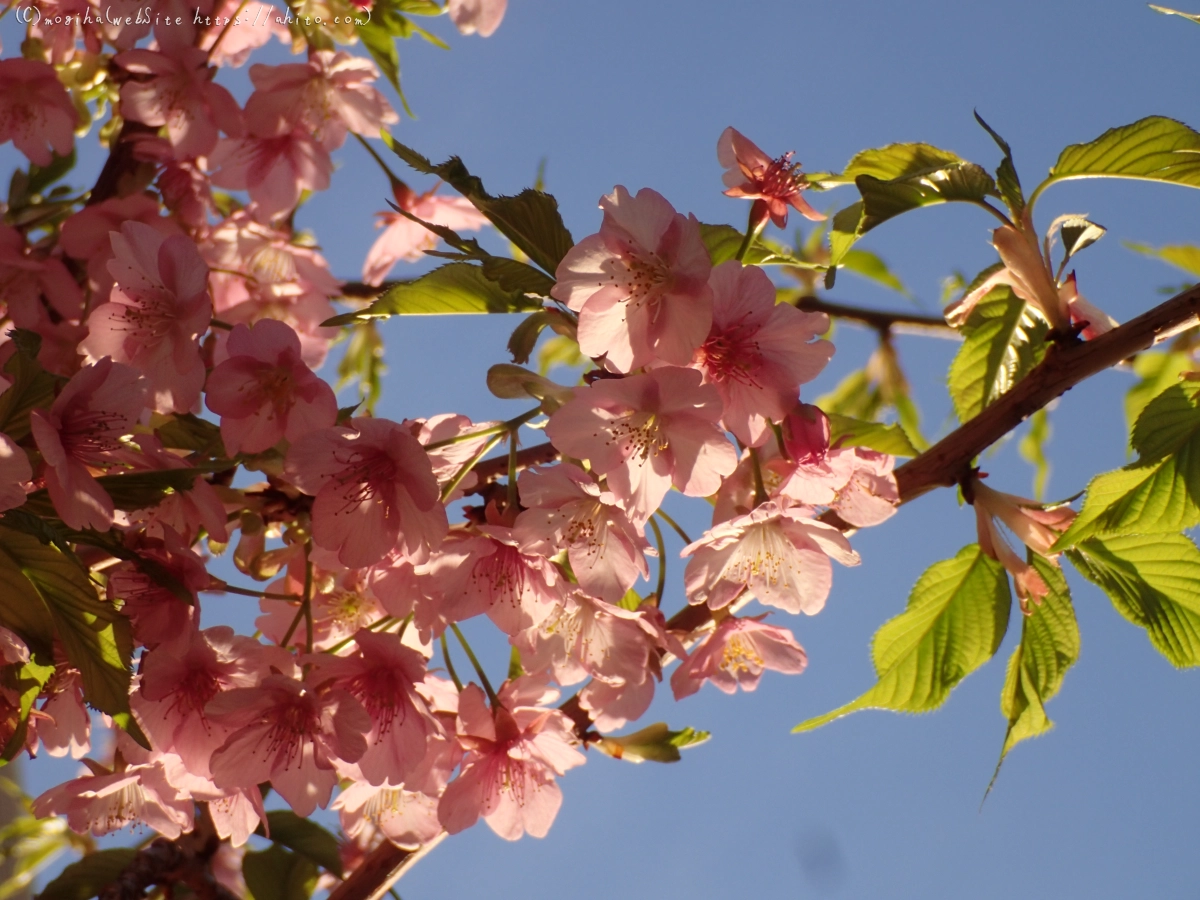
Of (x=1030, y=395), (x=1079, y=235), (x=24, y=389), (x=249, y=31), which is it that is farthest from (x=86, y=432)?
(x=249, y=31)

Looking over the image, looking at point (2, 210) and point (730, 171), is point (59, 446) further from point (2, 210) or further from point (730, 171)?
point (2, 210)

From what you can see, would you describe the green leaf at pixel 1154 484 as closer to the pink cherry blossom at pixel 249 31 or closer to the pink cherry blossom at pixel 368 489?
the pink cherry blossom at pixel 368 489

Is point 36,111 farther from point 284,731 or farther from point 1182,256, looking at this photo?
point 1182,256

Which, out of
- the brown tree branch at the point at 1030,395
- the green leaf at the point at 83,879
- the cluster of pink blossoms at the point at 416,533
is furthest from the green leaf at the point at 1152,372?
the green leaf at the point at 83,879

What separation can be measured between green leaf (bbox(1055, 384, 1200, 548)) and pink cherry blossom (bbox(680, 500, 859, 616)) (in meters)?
0.22

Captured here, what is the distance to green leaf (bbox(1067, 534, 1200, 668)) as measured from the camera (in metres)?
0.95

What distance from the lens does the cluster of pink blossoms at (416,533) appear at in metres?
0.82

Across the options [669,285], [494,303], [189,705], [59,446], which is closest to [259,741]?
[189,705]

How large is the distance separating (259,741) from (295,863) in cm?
42

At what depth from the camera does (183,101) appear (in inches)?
63.6

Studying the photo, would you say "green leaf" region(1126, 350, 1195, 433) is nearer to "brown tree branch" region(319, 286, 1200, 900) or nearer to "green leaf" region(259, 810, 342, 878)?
"brown tree branch" region(319, 286, 1200, 900)

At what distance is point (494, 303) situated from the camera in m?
0.93

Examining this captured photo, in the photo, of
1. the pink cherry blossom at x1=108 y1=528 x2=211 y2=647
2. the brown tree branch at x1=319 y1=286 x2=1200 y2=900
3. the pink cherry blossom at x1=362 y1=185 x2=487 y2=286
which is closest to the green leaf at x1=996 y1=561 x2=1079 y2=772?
the brown tree branch at x1=319 y1=286 x2=1200 y2=900

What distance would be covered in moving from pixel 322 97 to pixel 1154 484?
139 centimetres
